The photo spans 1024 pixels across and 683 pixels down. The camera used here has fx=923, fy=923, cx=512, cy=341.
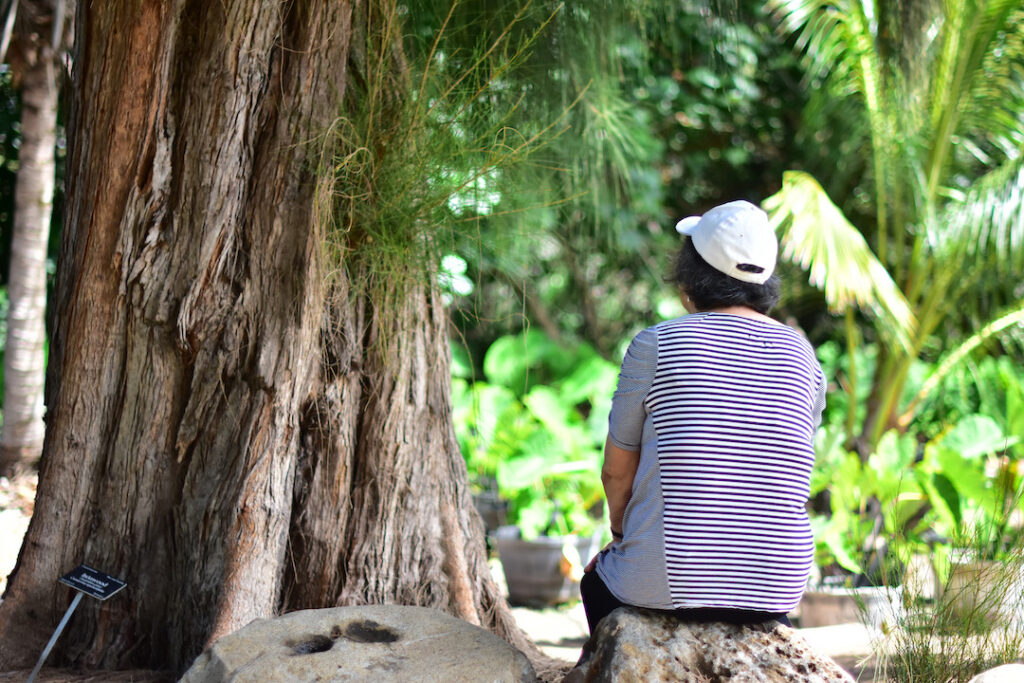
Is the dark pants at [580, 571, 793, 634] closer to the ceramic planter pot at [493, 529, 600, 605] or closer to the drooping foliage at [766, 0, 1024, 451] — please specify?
the ceramic planter pot at [493, 529, 600, 605]

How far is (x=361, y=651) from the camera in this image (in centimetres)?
200

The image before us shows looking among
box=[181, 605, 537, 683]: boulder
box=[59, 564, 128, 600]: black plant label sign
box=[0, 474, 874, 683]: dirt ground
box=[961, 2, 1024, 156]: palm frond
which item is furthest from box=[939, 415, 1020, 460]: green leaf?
box=[59, 564, 128, 600]: black plant label sign

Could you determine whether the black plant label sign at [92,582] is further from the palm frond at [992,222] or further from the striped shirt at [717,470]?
the palm frond at [992,222]

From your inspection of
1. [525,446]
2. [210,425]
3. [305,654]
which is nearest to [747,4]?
[525,446]

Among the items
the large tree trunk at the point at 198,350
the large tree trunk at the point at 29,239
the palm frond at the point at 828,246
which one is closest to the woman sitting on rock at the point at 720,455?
the large tree trunk at the point at 198,350

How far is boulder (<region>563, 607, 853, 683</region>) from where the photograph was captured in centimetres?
184

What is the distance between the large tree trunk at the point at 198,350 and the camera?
2.49 metres

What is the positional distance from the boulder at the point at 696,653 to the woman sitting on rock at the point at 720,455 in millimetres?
39

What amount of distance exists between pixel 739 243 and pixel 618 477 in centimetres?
56

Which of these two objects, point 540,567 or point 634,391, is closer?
point 634,391

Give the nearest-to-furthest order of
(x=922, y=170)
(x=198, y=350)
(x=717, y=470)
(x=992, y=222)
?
(x=717, y=470) → (x=198, y=350) → (x=992, y=222) → (x=922, y=170)

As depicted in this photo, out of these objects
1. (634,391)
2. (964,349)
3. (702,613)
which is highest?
(964,349)

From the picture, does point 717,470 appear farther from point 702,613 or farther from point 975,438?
point 975,438

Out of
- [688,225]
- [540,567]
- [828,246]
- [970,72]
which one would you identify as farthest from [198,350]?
[970,72]
